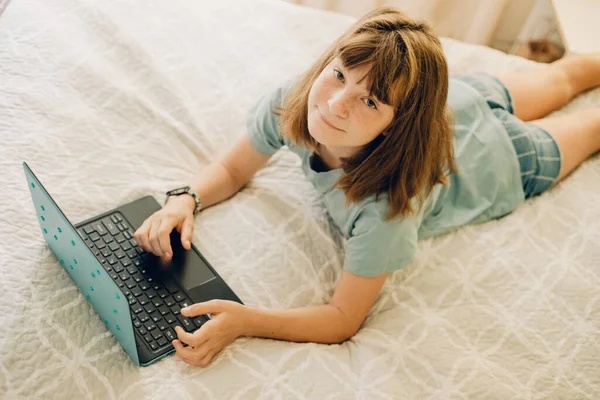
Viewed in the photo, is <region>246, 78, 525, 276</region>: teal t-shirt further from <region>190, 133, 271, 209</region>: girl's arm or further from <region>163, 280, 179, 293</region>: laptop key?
<region>163, 280, 179, 293</region>: laptop key

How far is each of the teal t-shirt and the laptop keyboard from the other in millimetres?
294

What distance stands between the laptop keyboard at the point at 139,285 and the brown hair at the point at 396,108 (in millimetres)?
331

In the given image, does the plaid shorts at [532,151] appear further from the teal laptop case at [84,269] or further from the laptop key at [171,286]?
the teal laptop case at [84,269]

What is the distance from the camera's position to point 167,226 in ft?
3.14

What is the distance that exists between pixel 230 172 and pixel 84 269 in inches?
16.1

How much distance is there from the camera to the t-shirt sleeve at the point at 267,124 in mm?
1084

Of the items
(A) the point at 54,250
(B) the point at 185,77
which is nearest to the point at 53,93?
(B) the point at 185,77

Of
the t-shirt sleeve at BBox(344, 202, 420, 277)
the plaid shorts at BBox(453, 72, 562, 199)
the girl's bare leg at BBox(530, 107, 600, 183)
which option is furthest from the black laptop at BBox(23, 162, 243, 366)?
the girl's bare leg at BBox(530, 107, 600, 183)

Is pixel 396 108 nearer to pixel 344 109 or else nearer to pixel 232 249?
pixel 344 109

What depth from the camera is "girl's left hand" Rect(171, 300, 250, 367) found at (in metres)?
0.81

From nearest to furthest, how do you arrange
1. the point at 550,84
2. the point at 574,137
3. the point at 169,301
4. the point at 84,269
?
the point at 84,269
the point at 169,301
the point at 574,137
the point at 550,84

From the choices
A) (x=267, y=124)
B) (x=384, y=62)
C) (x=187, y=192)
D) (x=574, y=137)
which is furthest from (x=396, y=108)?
(x=574, y=137)

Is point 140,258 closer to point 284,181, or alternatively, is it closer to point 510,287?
point 284,181

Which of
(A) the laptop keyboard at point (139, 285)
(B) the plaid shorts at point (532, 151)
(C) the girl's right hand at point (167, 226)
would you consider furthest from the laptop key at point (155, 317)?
(B) the plaid shorts at point (532, 151)
